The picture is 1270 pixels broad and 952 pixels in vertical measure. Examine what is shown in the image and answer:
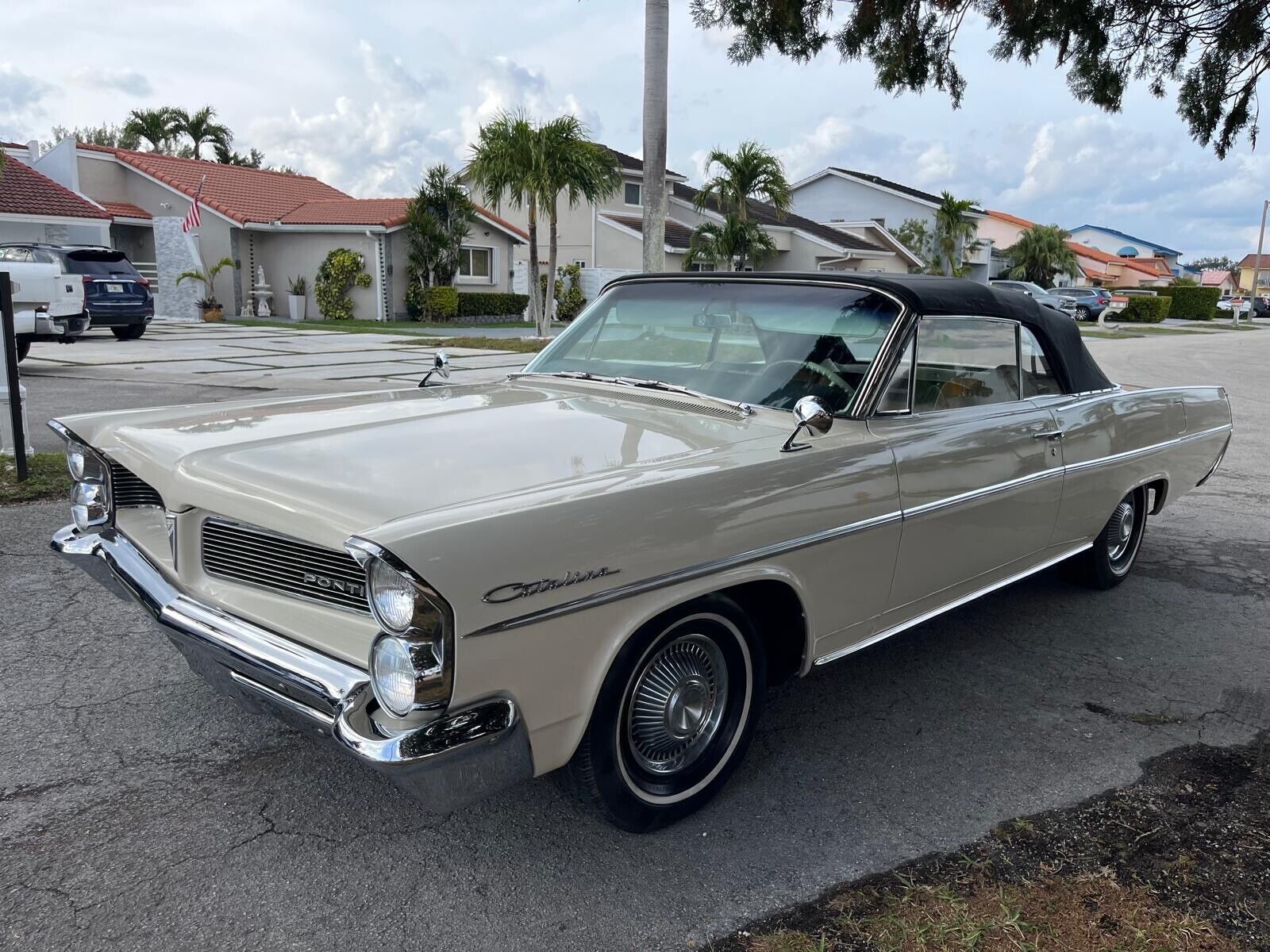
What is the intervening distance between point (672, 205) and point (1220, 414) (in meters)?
34.7

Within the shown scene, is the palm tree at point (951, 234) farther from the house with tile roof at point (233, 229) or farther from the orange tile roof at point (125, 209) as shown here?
the orange tile roof at point (125, 209)

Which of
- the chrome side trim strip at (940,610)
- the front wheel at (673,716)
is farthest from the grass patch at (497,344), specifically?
the front wheel at (673,716)

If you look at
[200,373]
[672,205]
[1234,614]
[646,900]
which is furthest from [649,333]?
[672,205]

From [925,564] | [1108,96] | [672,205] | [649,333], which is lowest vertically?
[925,564]

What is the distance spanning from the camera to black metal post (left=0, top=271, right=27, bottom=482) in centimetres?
617

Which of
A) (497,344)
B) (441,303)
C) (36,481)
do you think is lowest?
(36,481)

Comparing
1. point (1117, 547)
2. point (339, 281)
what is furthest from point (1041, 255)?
point (1117, 547)

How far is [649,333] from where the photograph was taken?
13.2 ft

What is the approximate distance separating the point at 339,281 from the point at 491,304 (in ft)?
Result: 13.7

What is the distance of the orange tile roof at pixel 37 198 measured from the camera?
23.8 metres

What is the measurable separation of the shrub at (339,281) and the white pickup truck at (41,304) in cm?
1314

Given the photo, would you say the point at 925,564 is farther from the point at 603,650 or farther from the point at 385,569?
the point at 385,569

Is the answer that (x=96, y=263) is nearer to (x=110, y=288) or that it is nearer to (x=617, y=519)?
(x=110, y=288)

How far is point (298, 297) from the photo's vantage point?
27562 mm
